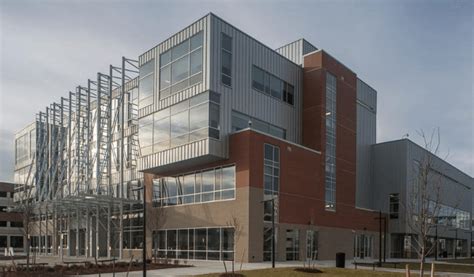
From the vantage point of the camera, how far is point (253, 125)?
129 feet

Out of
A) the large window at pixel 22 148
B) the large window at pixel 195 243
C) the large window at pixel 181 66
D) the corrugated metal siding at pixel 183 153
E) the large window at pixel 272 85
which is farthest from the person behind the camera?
the large window at pixel 22 148

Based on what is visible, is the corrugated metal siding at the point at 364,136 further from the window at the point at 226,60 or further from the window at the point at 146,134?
the window at the point at 146,134

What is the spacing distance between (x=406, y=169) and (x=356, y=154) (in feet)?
23.8

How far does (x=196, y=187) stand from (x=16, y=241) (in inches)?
2119

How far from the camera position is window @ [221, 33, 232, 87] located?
37.1 m

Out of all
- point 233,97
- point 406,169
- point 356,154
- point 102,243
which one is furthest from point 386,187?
point 102,243

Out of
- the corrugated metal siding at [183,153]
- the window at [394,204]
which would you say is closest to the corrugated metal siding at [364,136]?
the window at [394,204]

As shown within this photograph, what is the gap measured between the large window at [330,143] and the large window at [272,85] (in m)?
3.69

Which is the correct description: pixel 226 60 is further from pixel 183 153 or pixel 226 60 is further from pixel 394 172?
pixel 394 172

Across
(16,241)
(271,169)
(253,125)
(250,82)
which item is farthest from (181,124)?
(16,241)

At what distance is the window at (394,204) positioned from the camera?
54438 millimetres

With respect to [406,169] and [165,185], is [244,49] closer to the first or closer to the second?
[165,185]

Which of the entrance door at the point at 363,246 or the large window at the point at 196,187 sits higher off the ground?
the large window at the point at 196,187

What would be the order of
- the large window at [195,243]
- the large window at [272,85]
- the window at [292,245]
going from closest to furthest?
the large window at [195,243], the window at [292,245], the large window at [272,85]
